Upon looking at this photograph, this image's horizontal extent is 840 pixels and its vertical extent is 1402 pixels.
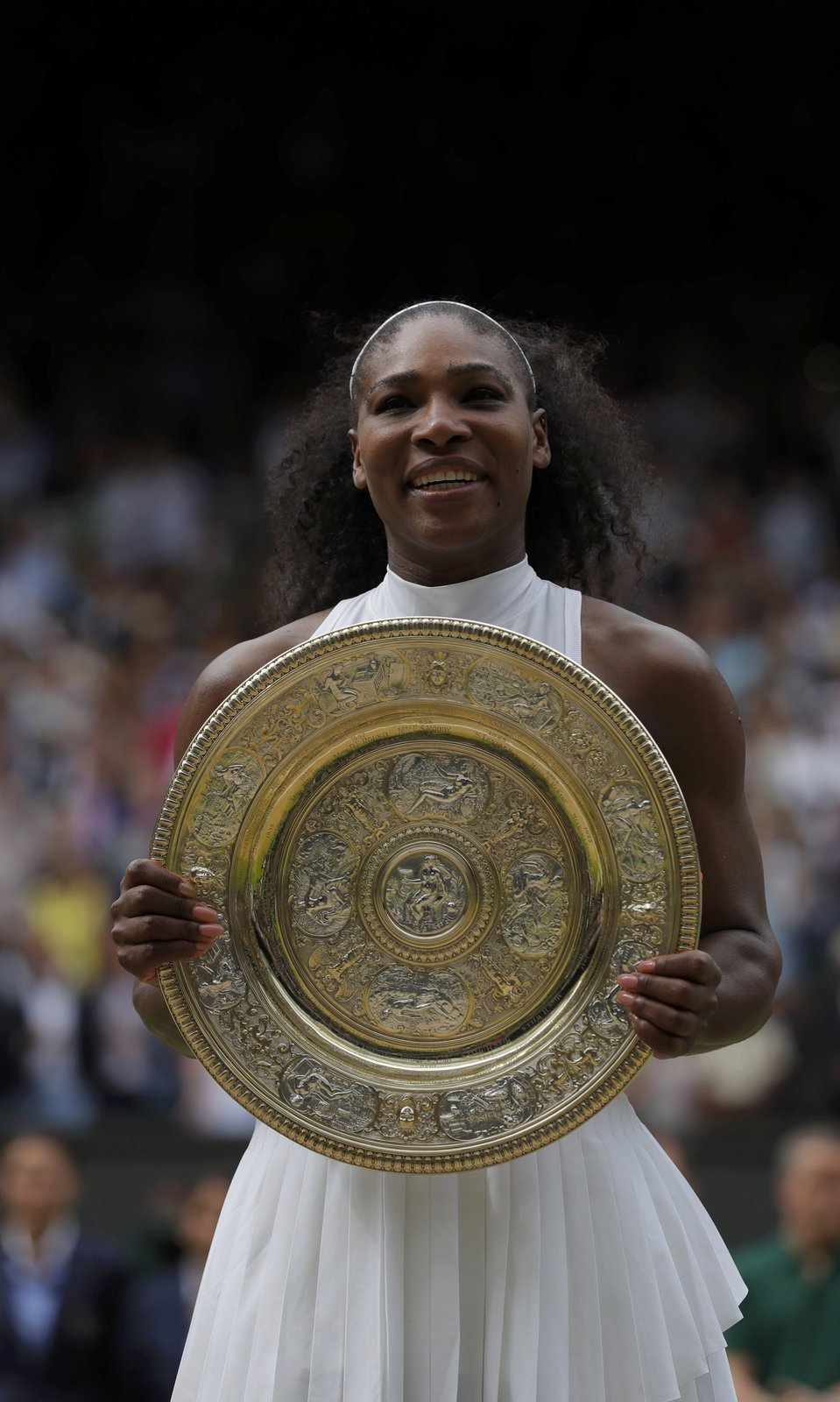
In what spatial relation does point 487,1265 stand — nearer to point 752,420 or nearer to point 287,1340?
point 287,1340

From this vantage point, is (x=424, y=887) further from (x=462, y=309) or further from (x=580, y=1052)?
(x=462, y=309)

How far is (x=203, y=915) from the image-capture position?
198 centimetres

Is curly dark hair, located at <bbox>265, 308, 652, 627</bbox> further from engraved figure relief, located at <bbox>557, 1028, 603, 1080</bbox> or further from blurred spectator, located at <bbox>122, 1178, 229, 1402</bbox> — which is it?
blurred spectator, located at <bbox>122, 1178, 229, 1402</bbox>

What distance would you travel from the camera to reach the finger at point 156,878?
77.9 inches

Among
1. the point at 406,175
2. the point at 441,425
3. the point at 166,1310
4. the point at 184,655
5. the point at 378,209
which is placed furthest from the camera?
the point at 378,209

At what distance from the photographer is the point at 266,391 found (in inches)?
404

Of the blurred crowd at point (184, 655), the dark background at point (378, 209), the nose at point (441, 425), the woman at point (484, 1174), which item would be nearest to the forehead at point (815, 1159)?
the blurred crowd at point (184, 655)

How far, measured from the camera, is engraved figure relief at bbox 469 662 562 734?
2.01 metres

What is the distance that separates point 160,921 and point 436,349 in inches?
32.8

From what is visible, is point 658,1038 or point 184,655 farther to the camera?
point 184,655

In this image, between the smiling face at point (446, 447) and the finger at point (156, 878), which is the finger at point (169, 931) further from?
the smiling face at point (446, 447)

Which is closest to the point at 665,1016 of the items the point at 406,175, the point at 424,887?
the point at 424,887

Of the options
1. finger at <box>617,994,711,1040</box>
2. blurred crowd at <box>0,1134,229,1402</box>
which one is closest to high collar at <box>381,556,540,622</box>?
finger at <box>617,994,711,1040</box>

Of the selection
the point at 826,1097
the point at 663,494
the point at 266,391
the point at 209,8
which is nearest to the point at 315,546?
the point at 663,494
